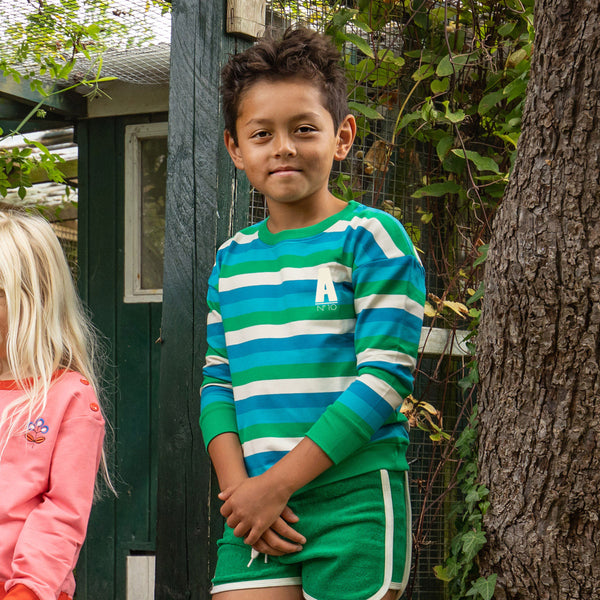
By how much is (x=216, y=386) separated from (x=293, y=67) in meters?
0.74

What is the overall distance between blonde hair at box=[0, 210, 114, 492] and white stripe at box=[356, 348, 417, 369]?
28.2 inches

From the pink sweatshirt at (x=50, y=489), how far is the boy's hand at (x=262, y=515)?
1.44ft

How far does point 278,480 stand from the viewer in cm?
165

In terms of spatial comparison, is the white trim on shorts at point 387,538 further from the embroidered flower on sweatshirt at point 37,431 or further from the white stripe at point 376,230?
the embroidered flower on sweatshirt at point 37,431

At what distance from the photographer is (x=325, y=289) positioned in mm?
1771

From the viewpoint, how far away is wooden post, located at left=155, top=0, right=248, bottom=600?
7.50 ft

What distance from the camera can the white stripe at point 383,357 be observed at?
168 centimetres

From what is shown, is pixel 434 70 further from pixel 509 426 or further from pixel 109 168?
pixel 109 168

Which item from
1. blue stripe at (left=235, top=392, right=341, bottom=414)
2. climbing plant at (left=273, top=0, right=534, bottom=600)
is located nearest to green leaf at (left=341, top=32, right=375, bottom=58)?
climbing plant at (left=273, top=0, right=534, bottom=600)

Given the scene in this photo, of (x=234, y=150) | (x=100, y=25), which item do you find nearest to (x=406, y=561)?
(x=234, y=150)

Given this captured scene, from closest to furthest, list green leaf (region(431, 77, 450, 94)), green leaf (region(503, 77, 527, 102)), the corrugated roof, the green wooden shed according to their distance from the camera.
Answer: green leaf (region(503, 77, 527, 102)), green leaf (region(431, 77, 450, 94)), the corrugated roof, the green wooden shed

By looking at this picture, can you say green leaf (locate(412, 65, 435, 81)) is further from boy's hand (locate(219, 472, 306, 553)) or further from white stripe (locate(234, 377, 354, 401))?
boy's hand (locate(219, 472, 306, 553))

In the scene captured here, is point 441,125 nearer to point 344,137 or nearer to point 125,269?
point 344,137

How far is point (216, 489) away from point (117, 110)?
3139 millimetres
